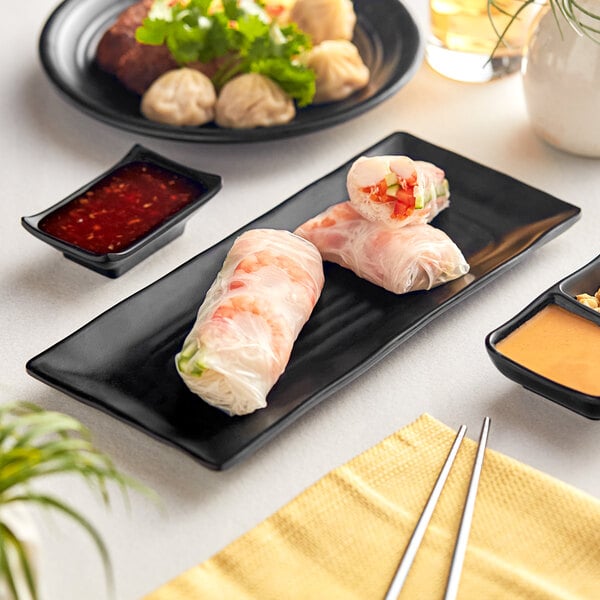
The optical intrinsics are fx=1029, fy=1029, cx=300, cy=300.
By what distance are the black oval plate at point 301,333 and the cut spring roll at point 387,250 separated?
29 mm

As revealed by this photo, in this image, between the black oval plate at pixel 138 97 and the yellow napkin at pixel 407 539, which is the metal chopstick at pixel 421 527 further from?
the black oval plate at pixel 138 97

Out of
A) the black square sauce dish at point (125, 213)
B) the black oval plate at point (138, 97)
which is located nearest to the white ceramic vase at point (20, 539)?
the black square sauce dish at point (125, 213)

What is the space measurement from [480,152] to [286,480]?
1.18m

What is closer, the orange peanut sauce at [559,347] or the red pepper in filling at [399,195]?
the orange peanut sauce at [559,347]

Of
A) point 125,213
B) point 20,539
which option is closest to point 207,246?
point 125,213

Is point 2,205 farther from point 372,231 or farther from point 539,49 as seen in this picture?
point 539,49

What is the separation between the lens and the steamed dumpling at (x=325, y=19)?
265cm

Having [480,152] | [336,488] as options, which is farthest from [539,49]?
[336,488]

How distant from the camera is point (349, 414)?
1.74 metres

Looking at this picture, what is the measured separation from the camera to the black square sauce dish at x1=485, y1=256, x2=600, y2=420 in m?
1.66

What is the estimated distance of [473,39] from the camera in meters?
2.60

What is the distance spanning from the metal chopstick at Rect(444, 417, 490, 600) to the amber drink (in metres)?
1.21

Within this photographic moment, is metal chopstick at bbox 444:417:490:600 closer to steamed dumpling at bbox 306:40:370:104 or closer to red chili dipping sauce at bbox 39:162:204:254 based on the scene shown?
red chili dipping sauce at bbox 39:162:204:254

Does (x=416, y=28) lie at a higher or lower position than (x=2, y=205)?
higher
